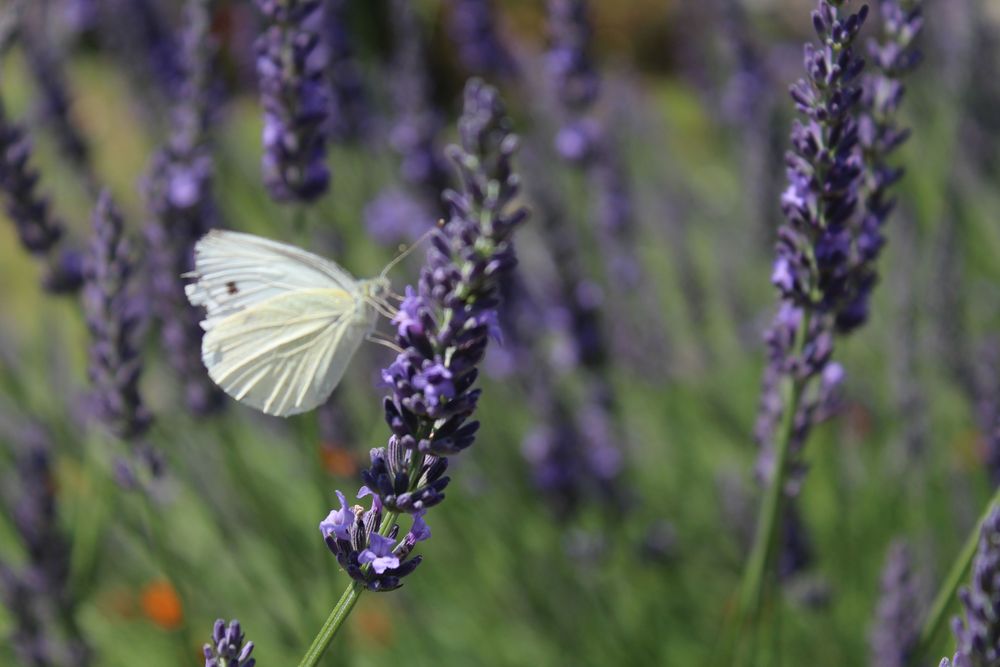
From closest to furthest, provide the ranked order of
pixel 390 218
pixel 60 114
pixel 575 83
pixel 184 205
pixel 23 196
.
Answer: pixel 23 196 < pixel 184 205 < pixel 575 83 < pixel 60 114 < pixel 390 218

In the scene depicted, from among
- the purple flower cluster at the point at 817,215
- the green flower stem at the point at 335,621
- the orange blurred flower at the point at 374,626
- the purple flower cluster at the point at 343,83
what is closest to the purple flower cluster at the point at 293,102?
the purple flower cluster at the point at 817,215

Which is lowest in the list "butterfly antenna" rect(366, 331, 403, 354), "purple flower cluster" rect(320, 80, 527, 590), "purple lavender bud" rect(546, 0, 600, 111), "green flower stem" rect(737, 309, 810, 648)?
"green flower stem" rect(737, 309, 810, 648)

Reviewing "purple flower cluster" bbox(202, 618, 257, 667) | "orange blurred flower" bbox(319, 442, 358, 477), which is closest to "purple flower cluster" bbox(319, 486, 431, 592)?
"purple flower cluster" bbox(202, 618, 257, 667)

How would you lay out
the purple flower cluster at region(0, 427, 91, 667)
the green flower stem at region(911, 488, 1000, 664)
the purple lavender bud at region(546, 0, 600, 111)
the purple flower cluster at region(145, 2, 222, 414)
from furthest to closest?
1. the purple lavender bud at region(546, 0, 600, 111)
2. the purple flower cluster at region(145, 2, 222, 414)
3. the purple flower cluster at region(0, 427, 91, 667)
4. the green flower stem at region(911, 488, 1000, 664)

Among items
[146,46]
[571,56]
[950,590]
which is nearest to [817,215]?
[950,590]

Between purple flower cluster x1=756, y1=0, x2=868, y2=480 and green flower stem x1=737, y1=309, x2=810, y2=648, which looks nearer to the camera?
purple flower cluster x1=756, y1=0, x2=868, y2=480

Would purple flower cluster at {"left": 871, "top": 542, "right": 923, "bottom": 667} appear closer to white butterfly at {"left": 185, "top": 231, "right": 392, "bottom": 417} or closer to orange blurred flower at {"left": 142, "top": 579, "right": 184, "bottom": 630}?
white butterfly at {"left": 185, "top": 231, "right": 392, "bottom": 417}

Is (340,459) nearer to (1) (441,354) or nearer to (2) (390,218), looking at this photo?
(2) (390,218)

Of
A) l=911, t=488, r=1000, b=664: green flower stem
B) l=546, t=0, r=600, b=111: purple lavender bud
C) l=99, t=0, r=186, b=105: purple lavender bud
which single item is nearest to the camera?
l=911, t=488, r=1000, b=664: green flower stem

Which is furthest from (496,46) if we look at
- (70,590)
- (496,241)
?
(496,241)
